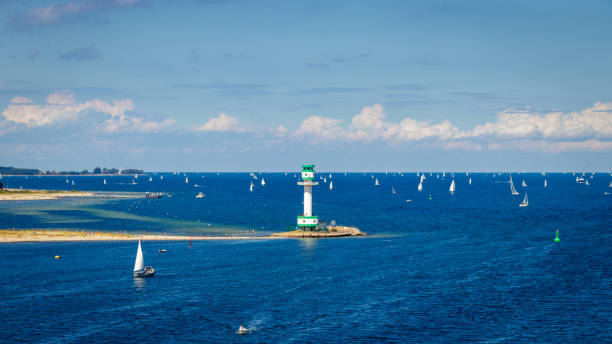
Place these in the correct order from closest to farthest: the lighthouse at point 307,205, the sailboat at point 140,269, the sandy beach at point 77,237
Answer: the sailboat at point 140,269 < the sandy beach at point 77,237 < the lighthouse at point 307,205

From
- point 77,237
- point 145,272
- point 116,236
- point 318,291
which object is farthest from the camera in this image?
point 116,236

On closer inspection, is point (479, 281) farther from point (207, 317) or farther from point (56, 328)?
point (56, 328)

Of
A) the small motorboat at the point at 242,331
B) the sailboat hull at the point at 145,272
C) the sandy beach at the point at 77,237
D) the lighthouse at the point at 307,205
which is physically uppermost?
the lighthouse at the point at 307,205

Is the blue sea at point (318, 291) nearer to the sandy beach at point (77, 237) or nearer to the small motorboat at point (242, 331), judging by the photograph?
the small motorboat at point (242, 331)

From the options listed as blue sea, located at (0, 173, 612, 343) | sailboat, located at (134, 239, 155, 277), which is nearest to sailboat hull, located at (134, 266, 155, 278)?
sailboat, located at (134, 239, 155, 277)

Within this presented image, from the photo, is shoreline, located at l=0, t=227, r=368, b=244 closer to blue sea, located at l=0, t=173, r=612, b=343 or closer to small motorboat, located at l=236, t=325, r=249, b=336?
blue sea, located at l=0, t=173, r=612, b=343

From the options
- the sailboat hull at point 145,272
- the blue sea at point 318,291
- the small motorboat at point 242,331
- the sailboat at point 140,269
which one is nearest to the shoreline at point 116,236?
the blue sea at point 318,291

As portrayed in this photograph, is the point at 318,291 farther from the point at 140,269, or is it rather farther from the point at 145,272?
the point at 140,269

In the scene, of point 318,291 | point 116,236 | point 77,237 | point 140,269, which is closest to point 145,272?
point 140,269

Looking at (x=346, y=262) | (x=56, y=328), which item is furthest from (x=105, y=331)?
(x=346, y=262)

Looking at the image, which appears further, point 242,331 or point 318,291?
point 318,291
